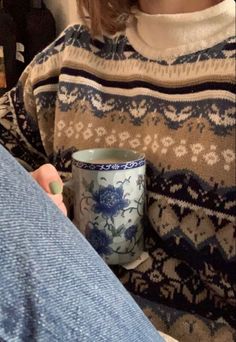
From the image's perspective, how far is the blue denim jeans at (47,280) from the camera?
307 mm

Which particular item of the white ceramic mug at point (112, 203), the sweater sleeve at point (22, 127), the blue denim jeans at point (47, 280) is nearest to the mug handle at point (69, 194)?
the white ceramic mug at point (112, 203)

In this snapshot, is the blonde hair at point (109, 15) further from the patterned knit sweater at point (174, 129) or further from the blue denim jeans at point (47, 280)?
the blue denim jeans at point (47, 280)

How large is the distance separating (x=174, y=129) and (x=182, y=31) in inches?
4.9

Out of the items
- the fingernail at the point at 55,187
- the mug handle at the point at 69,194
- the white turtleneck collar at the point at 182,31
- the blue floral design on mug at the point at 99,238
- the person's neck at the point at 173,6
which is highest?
the person's neck at the point at 173,6

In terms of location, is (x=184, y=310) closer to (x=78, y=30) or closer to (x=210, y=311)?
(x=210, y=311)

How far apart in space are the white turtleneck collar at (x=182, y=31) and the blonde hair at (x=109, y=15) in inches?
1.1

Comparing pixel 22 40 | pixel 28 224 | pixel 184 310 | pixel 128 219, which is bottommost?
pixel 184 310

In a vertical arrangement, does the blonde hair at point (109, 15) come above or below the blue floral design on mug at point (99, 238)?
above

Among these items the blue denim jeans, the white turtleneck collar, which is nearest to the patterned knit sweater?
the white turtleneck collar

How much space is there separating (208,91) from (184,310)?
0.26m

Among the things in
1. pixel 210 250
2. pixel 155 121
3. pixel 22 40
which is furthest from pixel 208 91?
pixel 22 40

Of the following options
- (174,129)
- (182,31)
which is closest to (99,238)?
(174,129)

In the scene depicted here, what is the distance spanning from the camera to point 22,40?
64.7 inches

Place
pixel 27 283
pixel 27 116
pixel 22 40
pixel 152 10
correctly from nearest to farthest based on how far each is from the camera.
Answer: pixel 27 283
pixel 152 10
pixel 27 116
pixel 22 40
